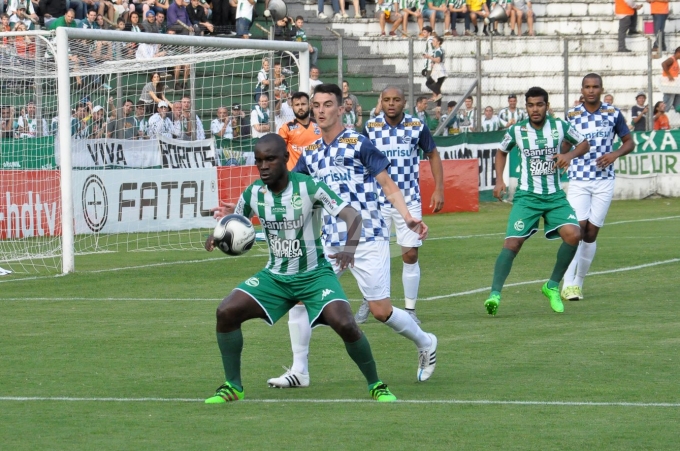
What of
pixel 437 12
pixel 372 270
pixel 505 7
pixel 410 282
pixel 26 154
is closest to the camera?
pixel 372 270

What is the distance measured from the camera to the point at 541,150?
38.8 ft

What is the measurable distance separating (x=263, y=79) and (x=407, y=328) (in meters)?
12.7

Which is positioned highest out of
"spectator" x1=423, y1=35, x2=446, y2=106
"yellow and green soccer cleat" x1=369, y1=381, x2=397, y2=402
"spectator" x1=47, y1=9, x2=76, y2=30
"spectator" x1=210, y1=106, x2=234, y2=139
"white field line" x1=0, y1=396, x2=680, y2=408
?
"spectator" x1=47, y1=9, x2=76, y2=30

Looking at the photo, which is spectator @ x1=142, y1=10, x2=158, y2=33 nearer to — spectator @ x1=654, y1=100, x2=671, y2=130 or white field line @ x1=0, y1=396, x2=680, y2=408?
spectator @ x1=654, y1=100, x2=671, y2=130

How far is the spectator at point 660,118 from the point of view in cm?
3034

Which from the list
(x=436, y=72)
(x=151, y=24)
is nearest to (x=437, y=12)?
(x=436, y=72)

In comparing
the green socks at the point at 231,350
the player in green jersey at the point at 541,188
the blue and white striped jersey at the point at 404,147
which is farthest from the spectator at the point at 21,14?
the green socks at the point at 231,350

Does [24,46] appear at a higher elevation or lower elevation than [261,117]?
higher

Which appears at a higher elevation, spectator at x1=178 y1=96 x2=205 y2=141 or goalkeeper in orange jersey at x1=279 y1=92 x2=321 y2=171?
spectator at x1=178 y1=96 x2=205 y2=141

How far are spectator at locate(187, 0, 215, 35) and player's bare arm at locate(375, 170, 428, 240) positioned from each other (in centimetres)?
1876

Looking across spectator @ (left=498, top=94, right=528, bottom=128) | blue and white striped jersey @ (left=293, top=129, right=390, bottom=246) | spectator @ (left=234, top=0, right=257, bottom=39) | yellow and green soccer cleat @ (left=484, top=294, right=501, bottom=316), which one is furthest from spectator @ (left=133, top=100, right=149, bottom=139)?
blue and white striped jersey @ (left=293, top=129, right=390, bottom=246)

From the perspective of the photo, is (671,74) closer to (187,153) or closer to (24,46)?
(187,153)

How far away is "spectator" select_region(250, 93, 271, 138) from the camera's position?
20.5 m

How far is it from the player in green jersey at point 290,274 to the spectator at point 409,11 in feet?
81.0
